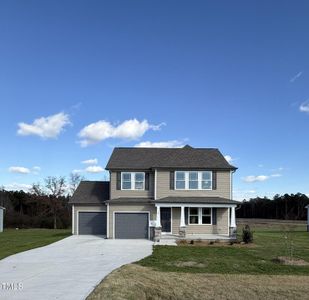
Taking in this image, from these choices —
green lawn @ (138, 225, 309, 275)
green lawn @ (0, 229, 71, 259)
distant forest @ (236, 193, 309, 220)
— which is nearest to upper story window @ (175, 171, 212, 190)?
green lawn @ (0, 229, 71, 259)

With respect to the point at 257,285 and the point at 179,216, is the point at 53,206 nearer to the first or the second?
the point at 179,216

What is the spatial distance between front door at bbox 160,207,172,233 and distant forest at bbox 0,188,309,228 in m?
5.99

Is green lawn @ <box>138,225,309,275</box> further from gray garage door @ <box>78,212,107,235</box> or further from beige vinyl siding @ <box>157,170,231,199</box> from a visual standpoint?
gray garage door @ <box>78,212,107,235</box>

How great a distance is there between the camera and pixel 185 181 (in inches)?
1305

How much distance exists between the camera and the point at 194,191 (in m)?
33.0

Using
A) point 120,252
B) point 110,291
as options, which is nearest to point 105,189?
A: point 120,252

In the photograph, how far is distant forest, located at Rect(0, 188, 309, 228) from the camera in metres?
Answer: 60.8

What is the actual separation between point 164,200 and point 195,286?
1925 cm

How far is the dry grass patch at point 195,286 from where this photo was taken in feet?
36.1

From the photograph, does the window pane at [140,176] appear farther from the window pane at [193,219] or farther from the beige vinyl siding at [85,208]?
the window pane at [193,219]

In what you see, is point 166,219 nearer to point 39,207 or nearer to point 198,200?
point 198,200

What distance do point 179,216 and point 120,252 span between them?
11.6 metres

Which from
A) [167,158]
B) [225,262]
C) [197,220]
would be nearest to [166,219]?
[197,220]

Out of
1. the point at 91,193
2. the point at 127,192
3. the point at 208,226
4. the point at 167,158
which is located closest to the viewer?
the point at 208,226
